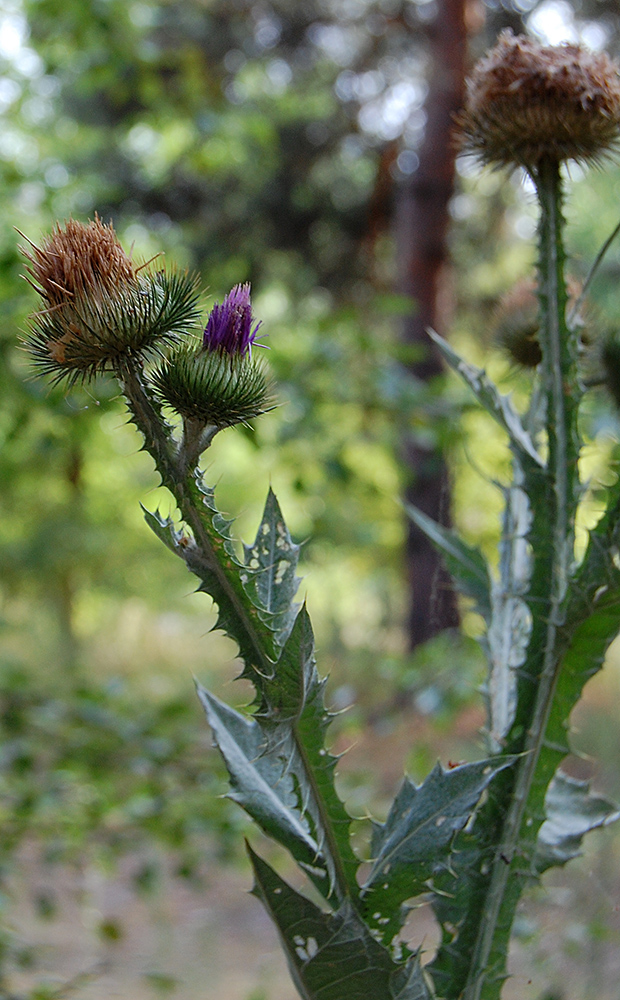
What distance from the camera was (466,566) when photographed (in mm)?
1229

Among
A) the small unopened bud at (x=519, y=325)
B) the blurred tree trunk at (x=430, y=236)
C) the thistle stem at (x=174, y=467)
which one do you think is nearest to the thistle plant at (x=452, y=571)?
the thistle stem at (x=174, y=467)

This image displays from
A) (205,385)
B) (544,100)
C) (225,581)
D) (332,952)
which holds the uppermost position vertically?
(544,100)

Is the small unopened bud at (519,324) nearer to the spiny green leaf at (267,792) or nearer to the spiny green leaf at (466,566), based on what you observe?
the spiny green leaf at (466,566)

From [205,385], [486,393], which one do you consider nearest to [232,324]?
[205,385]

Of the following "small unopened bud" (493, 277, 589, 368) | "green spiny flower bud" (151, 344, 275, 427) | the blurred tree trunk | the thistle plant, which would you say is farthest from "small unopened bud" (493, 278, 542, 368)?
the blurred tree trunk

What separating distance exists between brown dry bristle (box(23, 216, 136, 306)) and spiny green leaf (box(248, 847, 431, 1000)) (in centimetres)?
53

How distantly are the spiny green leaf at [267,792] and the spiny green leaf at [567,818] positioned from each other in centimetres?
33

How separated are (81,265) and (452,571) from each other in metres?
0.67

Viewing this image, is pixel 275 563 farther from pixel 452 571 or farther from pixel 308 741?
pixel 452 571

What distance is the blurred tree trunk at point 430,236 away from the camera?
843cm

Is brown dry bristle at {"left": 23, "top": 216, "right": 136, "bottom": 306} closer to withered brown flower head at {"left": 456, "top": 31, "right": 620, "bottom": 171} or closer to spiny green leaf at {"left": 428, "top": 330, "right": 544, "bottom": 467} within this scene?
spiny green leaf at {"left": 428, "top": 330, "right": 544, "bottom": 467}

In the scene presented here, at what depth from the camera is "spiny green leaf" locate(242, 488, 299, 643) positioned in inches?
35.6

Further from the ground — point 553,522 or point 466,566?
point 466,566

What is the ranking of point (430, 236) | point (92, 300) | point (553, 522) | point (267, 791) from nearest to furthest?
point (92, 300)
point (267, 791)
point (553, 522)
point (430, 236)
